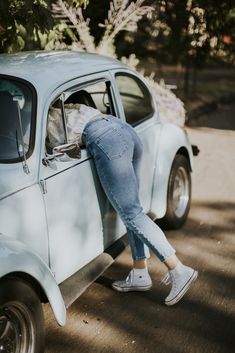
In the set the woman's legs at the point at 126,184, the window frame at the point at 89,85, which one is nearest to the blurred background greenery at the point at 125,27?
the window frame at the point at 89,85

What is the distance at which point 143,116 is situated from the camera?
16.7 ft

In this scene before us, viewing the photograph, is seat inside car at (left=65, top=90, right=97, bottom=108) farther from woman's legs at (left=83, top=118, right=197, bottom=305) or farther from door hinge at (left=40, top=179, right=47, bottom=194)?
door hinge at (left=40, top=179, right=47, bottom=194)

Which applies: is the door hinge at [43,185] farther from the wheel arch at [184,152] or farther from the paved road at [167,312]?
the wheel arch at [184,152]

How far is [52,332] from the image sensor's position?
12.8 feet

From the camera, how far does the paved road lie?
374 centimetres

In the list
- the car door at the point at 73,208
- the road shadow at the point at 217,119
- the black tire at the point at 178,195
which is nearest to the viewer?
the car door at the point at 73,208

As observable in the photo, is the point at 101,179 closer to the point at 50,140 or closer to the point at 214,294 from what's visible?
the point at 50,140

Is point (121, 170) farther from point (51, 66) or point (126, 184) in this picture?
point (51, 66)

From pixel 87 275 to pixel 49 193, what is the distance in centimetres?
73

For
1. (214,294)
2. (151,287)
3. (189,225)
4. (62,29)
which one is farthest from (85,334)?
(62,29)

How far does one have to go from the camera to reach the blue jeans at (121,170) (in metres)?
3.92

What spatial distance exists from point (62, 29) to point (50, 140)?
11.1 feet

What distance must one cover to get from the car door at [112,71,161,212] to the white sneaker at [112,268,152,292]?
0.66 meters

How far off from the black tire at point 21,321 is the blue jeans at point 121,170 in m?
1.07
